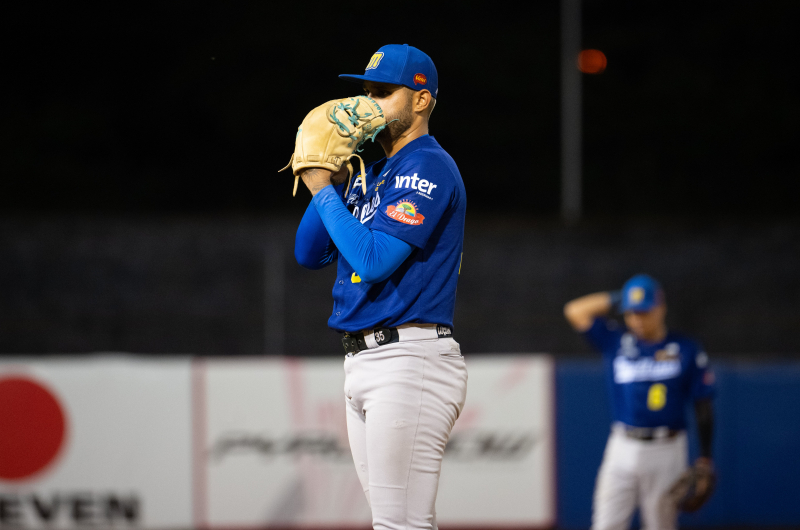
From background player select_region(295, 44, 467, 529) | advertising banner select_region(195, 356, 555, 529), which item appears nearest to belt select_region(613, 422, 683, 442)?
advertising banner select_region(195, 356, 555, 529)

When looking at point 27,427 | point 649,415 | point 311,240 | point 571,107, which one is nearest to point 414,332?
point 311,240

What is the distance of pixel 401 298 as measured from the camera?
2531 mm

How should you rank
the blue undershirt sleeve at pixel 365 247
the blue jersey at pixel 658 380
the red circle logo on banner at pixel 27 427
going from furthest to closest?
the red circle logo on banner at pixel 27 427 → the blue jersey at pixel 658 380 → the blue undershirt sleeve at pixel 365 247

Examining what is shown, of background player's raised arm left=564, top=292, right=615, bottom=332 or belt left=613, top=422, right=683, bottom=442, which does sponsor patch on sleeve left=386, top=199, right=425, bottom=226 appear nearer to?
belt left=613, top=422, right=683, bottom=442

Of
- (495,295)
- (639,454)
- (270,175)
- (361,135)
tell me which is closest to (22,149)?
(270,175)

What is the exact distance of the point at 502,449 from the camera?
20.9 ft

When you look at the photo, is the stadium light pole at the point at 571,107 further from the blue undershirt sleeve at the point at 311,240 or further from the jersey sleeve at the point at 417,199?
the jersey sleeve at the point at 417,199

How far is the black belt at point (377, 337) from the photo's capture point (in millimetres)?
2525

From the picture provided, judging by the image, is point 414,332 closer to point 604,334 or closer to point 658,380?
point 658,380

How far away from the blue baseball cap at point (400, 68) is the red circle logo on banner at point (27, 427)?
15.0 ft

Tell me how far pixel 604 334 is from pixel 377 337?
3.86 m

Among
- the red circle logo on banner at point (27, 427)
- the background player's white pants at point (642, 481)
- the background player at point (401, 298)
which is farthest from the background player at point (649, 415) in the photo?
the red circle logo on banner at point (27, 427)

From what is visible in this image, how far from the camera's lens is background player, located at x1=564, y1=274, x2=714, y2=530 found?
5.46 meters

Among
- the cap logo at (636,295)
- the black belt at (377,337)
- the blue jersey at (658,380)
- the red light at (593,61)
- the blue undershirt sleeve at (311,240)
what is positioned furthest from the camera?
the red light at (593,61)
